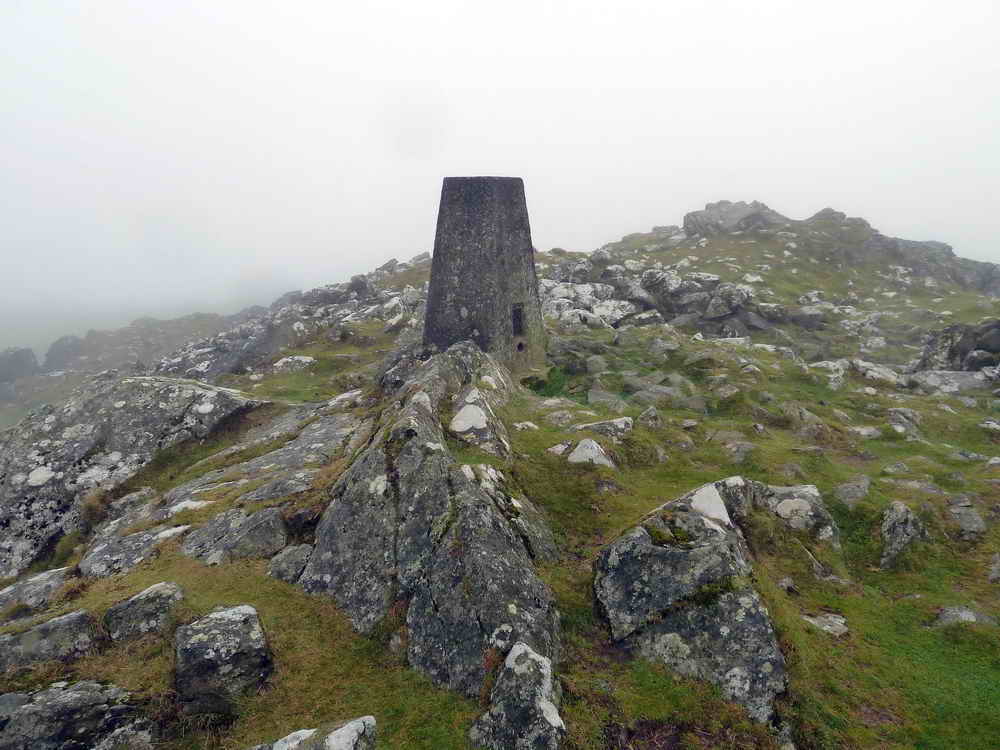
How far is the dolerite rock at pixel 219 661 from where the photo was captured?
1006cm

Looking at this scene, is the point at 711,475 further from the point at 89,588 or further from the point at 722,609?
the point at 89,588

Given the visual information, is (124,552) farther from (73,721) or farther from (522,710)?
(522,710)

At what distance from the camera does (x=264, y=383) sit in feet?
133

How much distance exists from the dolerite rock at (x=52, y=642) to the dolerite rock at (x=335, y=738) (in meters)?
5.08

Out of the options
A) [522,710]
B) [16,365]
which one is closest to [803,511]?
[522,710]

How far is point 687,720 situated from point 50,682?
40.5 feet

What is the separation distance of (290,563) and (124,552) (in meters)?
6.60

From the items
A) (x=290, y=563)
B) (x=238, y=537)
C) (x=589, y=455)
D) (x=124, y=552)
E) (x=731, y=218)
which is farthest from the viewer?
(x=731, y=218)

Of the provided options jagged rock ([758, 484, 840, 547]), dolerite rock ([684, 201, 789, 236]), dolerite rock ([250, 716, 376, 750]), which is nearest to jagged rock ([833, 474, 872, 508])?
jagged rock ([758, 484, 840, 547])

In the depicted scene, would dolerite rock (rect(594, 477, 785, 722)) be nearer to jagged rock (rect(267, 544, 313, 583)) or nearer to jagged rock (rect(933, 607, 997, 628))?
jagged rock (rect(933, 607, 997, 628))

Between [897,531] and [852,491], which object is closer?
[897,531]

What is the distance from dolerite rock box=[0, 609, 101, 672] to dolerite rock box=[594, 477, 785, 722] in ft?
37.4

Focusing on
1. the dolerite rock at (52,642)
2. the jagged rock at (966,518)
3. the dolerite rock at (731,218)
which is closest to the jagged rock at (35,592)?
the dolerite rock at (52,642)

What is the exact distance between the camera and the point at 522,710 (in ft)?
30.6
